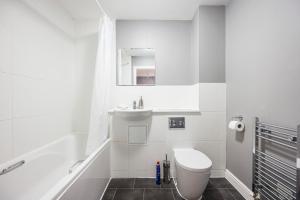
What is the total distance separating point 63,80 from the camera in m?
1.89

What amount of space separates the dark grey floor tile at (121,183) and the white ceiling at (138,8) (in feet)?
7.23

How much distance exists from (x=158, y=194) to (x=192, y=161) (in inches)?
22.1

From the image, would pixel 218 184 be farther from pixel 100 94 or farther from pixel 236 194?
pixel 100 94

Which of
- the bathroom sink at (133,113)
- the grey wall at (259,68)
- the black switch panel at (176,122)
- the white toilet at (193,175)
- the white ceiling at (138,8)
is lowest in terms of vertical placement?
the white toilet at (193,175)

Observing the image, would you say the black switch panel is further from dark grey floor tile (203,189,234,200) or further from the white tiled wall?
dark grey floor tile (203,189,234,200)

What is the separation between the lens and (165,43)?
2.14 metres

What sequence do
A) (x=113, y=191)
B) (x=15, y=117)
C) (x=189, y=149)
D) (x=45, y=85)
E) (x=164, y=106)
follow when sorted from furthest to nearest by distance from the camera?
1. (x=164, y=106)
2. (x=189, y=149)
3. (x=113, y=191)
4. (x=45, y=85)
5. (x=15, y=117)

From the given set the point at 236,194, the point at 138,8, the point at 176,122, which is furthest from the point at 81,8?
the point at 236,194

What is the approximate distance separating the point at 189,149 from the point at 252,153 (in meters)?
0.68

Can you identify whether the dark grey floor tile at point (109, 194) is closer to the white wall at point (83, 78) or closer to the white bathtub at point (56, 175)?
the white bathtub at point (56, 175)

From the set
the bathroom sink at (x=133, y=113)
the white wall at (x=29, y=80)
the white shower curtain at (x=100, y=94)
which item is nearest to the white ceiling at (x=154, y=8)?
the white shower curtain at (x=100, y=94)

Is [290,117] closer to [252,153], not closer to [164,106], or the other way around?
[252,153]

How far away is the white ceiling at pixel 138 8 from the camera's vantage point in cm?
176

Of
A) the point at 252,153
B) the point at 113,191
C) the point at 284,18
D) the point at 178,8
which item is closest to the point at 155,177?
the point at 113,191
